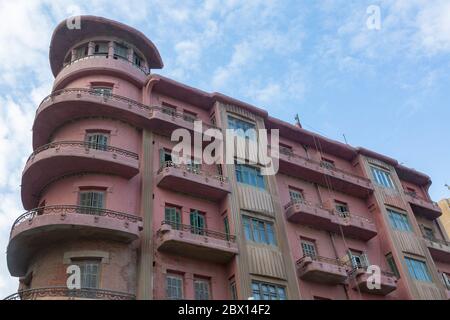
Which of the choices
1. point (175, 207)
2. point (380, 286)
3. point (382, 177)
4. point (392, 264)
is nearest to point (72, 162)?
point (175, 207)

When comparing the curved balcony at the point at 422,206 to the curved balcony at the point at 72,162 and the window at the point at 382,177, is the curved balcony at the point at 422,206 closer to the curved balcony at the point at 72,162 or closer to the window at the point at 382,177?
the window at the point at 382,177

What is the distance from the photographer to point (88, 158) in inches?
910

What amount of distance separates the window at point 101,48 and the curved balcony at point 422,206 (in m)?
23.9

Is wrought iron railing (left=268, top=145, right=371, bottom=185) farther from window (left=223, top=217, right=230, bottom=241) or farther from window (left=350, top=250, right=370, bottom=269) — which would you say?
window (left=223, top=217, right=230, bottom=241)

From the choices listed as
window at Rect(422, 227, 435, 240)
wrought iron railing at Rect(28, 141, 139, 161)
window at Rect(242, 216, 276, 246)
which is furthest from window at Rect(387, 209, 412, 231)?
wrought iron railing at Rect(28, 141, 139, 161)

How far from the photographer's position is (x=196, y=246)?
22406mm

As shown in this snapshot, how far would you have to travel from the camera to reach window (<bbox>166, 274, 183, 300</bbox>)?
70.6 feet

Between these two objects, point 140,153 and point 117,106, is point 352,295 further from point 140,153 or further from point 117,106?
point 117,106

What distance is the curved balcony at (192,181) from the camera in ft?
80.0

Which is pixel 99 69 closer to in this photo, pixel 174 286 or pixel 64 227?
pixel 64 227

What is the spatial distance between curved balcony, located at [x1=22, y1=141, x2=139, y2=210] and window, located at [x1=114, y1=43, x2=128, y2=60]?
8.11m

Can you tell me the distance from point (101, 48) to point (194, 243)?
49.7 ft

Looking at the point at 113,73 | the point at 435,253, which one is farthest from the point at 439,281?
the point at 113,73

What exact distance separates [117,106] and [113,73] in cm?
362
